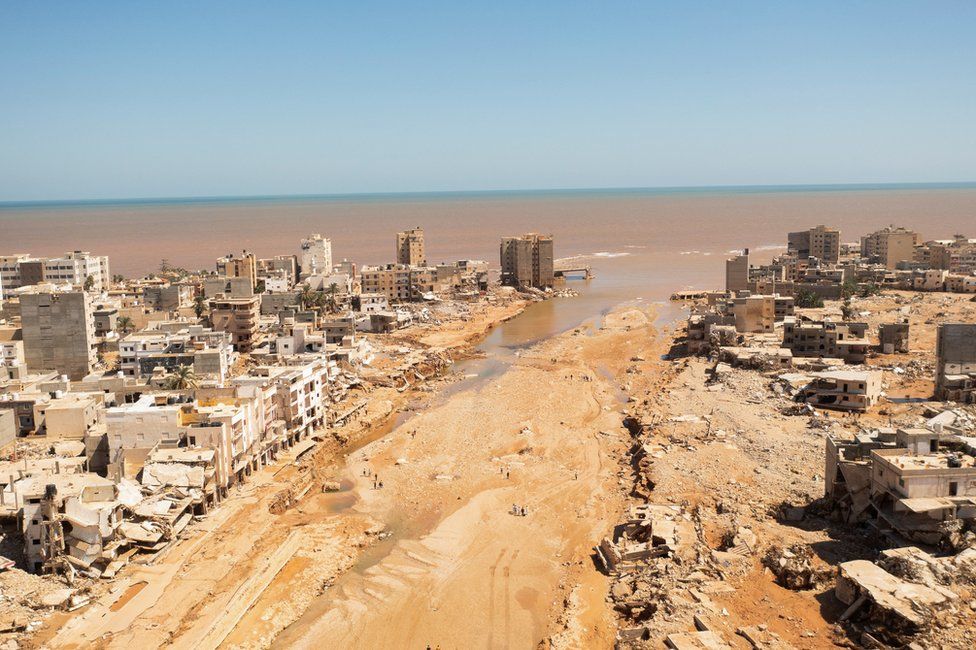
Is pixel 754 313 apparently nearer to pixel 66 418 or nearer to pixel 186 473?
pixel 186 473

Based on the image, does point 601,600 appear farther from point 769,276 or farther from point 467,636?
point 769,276

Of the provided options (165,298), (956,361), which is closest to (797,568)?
(956,361)

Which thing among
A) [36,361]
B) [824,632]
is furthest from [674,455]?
[36,361]

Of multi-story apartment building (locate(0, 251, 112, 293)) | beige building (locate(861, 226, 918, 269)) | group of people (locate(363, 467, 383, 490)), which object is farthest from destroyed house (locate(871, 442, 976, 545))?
beige building (locate(861, 226, 918, 269))

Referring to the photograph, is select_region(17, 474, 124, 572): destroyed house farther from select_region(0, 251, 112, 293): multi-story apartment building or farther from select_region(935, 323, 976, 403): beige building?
select_region(0, 251, 112, 293): multi-story apartment building

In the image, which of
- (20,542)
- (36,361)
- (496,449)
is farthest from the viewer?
(36,361)
